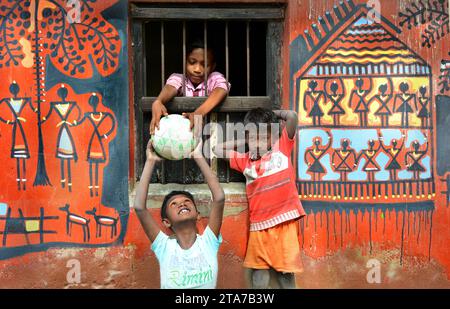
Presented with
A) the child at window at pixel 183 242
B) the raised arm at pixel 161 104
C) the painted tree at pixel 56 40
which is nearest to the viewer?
the child at window at pixel 183 242

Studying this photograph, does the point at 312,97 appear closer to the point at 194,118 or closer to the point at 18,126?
the point at 194,118

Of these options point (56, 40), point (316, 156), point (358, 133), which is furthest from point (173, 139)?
point (358, 133)

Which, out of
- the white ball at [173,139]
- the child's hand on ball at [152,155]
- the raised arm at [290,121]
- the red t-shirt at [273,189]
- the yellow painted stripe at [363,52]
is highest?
the yellow painted stripe at [363,52]

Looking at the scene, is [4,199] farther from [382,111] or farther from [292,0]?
[382,111]

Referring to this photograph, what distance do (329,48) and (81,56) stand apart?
1.87 meters

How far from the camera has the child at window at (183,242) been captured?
3.20 metres

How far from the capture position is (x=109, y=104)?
13.4 feet

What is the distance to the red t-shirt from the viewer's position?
145 inches

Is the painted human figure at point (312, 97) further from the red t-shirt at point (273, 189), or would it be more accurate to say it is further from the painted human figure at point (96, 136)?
the painted human figure at point (96, 136)

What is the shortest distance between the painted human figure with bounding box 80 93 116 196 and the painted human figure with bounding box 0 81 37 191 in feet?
1.46

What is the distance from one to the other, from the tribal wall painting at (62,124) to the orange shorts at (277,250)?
106 centimetres

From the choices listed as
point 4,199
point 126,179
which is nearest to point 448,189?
point 126,179

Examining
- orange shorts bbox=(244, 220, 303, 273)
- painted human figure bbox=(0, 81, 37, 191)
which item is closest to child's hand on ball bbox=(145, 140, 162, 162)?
orange shorts bbox=(244, 220, 303, 273)

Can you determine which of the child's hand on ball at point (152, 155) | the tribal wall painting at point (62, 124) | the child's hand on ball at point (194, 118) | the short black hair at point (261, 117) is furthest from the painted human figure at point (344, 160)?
the tribal wall painting at point (62, 124)
